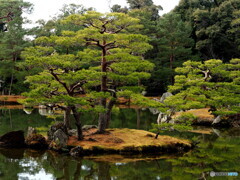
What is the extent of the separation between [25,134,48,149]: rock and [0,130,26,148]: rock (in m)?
0.22

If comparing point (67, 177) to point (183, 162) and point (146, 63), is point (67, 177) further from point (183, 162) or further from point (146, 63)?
point (146, 63)

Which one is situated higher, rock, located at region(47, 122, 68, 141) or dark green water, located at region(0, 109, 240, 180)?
rock, located at region(47, 122, 68, 141)

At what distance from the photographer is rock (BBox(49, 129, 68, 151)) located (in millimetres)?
10219

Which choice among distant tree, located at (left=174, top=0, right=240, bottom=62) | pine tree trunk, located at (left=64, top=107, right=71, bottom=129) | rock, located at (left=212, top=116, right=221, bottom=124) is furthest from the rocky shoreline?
distant tree, located at (left=174, top=0, right=240, bottom=62)

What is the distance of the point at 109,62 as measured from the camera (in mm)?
11742

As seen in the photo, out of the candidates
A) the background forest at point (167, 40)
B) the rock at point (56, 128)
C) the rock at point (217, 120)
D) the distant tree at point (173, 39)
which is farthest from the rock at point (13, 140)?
the distant tree at point (173, 39)

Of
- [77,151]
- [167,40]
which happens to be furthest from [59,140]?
[167,40]

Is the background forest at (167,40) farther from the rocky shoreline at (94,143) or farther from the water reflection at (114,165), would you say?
the water reflection at (114,165)

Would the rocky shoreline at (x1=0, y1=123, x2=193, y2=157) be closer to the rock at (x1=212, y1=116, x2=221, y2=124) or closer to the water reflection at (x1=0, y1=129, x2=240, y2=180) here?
the water reflection at (x1=0, y1=129, x2=240, y2=180)

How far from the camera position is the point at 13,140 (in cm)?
1089

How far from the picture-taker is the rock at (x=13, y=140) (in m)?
10.8

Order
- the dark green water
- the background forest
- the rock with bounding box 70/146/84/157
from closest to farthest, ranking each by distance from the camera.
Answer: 1. the dark green water
2. the rock with bounding box 70/146/84/157
3. the background forest

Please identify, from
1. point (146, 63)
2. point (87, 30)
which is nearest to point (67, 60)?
point (87, 30)

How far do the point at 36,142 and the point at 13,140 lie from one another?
3.03ft
